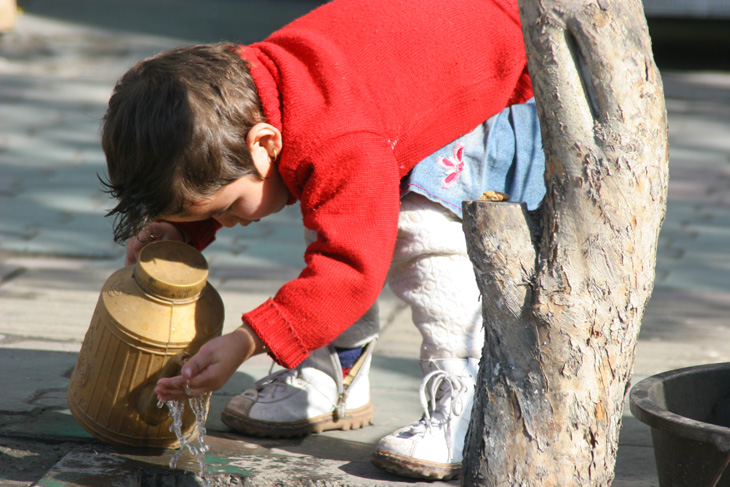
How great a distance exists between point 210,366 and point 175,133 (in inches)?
19.5

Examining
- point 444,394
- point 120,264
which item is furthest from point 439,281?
point 120,264

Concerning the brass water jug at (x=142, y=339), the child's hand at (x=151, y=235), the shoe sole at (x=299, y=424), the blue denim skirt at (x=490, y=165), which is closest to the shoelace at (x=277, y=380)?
the shoe sole at (x=299, y=424)

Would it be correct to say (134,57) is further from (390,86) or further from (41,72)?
(390,86)

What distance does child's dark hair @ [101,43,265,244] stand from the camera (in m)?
1.82

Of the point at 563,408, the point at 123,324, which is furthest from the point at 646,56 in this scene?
the point at 123,324

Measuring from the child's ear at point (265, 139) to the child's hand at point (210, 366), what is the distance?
403 mm

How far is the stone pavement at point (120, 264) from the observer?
1974mm

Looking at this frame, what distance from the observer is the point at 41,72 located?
7.16 m

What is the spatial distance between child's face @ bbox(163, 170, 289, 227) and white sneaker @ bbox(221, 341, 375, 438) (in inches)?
17.6

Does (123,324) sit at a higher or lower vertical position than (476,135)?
lower

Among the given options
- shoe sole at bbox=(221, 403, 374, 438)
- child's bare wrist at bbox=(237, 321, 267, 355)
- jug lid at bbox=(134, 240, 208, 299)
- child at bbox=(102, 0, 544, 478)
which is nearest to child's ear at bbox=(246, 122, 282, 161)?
child at bbox=(102, 0, 544, 478)

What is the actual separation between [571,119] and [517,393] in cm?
49

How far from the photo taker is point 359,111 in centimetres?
192

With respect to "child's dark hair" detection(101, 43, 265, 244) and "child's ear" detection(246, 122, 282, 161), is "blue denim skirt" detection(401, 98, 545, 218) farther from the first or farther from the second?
"child's dark hair" detection(101, 43, 265, 244)
